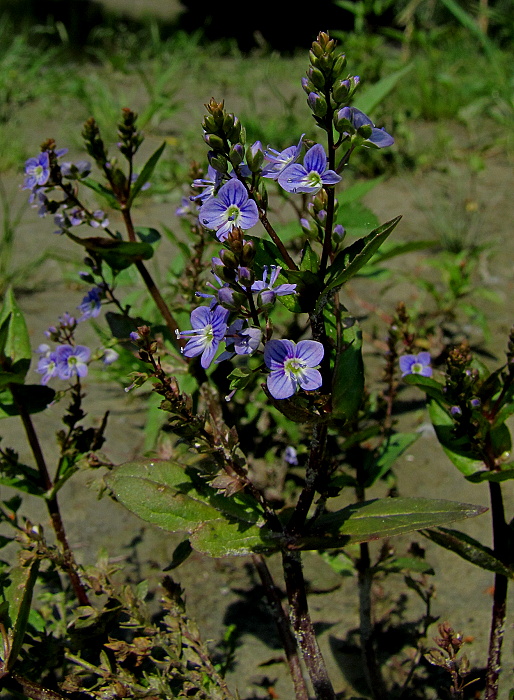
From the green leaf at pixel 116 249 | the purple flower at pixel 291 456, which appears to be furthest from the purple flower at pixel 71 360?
the purple flower at pixel 291 456

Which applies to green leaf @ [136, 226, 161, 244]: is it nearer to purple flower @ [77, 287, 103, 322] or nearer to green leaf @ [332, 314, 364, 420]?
purple flower @ [77, 287, 103, 322]

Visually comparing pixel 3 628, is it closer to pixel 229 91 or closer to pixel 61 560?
pixel 61 560

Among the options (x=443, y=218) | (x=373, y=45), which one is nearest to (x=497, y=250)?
(x=443, y=218)

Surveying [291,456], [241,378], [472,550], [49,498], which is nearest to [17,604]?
[49,498]

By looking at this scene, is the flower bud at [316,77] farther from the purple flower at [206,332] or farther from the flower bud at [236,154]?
the purple flower at [206,332]

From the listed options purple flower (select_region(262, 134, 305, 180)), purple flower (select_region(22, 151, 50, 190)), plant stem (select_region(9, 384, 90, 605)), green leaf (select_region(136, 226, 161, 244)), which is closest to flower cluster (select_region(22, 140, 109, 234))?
purple flower (select_region(22, 151, 50, 190))
